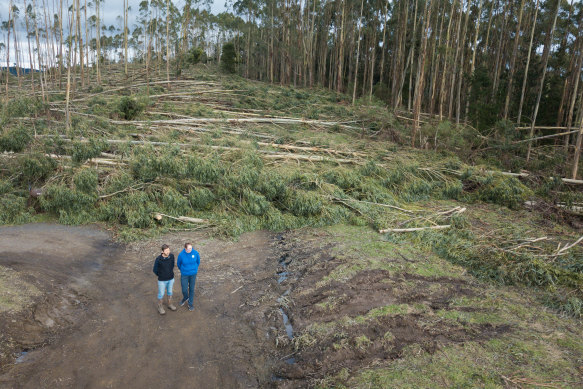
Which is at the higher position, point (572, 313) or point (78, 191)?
point (78, 191)

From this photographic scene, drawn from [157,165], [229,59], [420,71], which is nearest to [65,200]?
[157,165]

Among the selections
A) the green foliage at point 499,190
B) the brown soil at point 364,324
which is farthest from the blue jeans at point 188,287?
the green foliage at point 499,190

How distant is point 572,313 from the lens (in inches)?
241

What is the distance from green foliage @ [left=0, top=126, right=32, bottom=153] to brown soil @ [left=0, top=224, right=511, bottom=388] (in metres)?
3.66

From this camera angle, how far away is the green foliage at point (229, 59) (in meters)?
36.2

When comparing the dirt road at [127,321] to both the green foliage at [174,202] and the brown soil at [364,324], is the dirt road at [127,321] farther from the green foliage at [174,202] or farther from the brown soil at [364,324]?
the green foliage at [174,202]

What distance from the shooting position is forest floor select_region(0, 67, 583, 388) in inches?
199

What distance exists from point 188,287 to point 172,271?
1.65 feet

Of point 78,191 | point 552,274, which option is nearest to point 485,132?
point 552,274

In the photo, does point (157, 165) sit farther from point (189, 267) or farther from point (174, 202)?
point (189, 267)

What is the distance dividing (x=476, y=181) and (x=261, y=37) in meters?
33.4

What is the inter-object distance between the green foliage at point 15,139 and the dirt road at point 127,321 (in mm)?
3507

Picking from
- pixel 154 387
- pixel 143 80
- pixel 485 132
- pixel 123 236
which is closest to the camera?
pixel 154 387

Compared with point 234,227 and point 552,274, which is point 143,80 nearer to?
point 234,227
